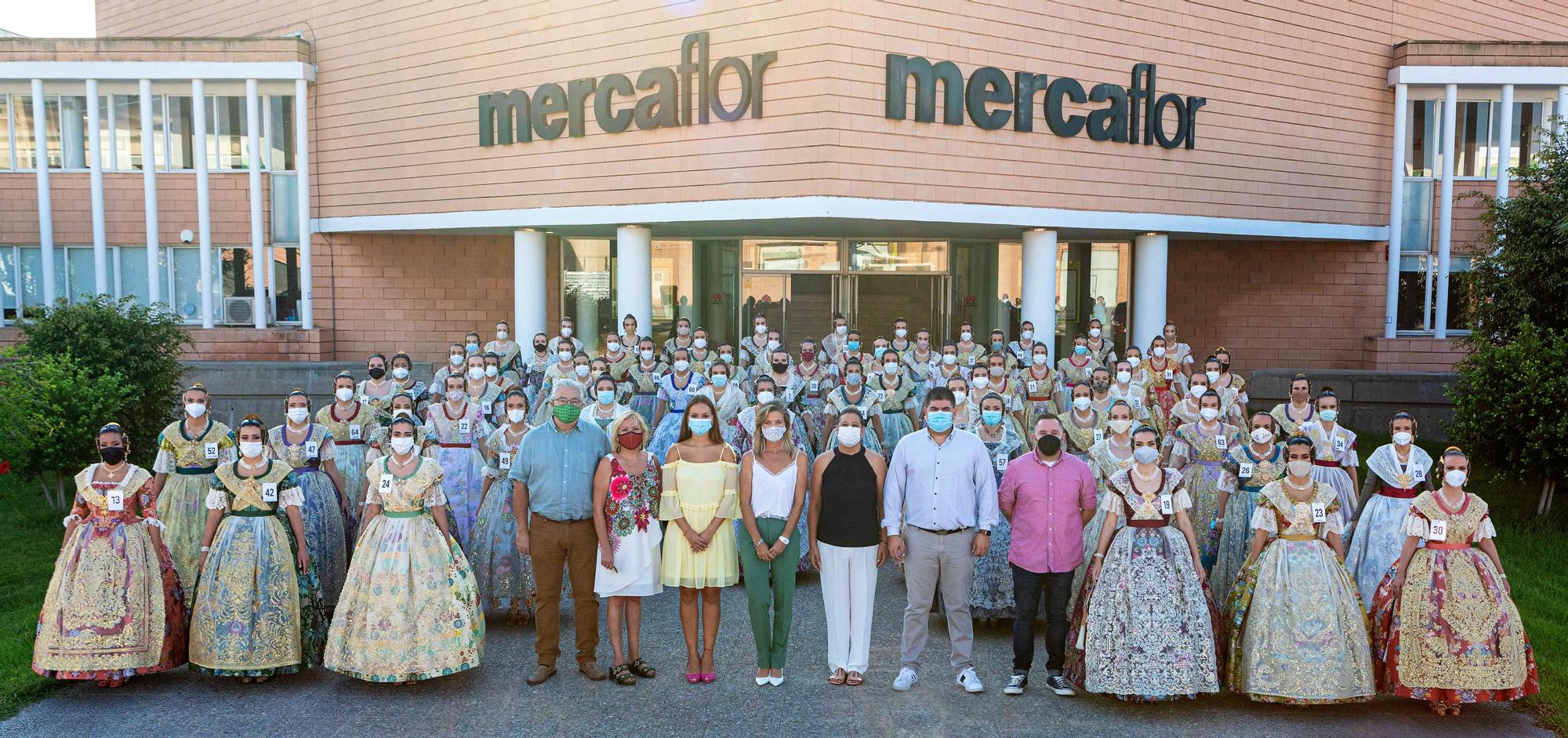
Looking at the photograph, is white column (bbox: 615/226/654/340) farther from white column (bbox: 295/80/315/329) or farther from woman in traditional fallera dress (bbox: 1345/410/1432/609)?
woman in traditional fallera dress (bbox: 1345/410/1432/609)

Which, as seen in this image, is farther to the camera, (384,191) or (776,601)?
(384,191)

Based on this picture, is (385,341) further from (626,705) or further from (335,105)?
(626,705)

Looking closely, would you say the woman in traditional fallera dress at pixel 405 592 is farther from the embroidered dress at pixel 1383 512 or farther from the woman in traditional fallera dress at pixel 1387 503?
the embroidered dress at pixel 1383 512

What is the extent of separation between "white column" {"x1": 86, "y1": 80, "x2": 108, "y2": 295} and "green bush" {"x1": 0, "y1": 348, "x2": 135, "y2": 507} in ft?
29.9

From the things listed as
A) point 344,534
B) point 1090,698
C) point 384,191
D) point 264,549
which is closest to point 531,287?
point 384,191

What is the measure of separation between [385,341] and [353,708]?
1583 centimetres

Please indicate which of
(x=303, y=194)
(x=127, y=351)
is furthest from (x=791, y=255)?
(x=127, y=351)

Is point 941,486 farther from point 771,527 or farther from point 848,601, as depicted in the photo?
point 771,527

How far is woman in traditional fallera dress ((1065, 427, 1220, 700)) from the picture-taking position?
6.55 meters

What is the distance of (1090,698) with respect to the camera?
6.94 meters

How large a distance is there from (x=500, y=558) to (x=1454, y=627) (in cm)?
660

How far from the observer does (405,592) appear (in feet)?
22.4

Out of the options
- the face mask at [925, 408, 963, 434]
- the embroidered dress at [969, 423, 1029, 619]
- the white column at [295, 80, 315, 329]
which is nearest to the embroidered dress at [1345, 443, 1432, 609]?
the embroidered dress at [969, 423, 1029, 619]

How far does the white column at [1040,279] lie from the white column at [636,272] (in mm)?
6056
